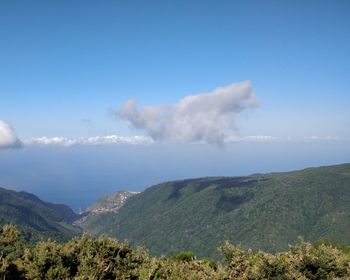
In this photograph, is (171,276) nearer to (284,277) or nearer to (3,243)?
(284,277)

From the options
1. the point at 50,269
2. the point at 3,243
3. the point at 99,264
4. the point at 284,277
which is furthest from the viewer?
the point at 3,243

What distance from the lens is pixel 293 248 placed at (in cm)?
3934

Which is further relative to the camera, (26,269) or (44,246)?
(44,246)

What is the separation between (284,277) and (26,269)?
21216 millimetres

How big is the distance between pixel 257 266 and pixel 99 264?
544 inches

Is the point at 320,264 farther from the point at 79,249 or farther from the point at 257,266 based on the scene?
the point at 79,249

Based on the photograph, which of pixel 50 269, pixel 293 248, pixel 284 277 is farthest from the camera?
pixel 293 248

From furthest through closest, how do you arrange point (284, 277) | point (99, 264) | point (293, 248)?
point (293, 248) < point (99, 264) < point (284, 277)

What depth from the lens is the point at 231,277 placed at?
33.6m

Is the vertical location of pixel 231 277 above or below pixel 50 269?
below

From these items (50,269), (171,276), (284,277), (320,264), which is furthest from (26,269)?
(320,264)

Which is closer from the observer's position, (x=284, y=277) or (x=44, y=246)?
(x=284, y=277)

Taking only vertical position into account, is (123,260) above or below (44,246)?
below

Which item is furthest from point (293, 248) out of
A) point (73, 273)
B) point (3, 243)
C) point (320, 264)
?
point (3, 243)
